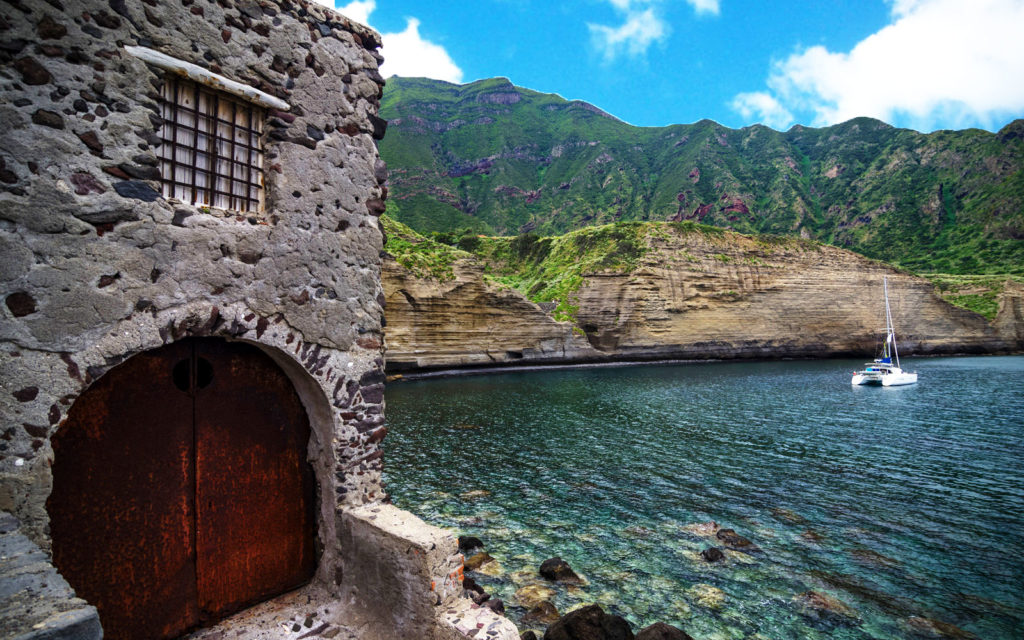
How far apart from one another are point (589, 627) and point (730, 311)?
62.8m

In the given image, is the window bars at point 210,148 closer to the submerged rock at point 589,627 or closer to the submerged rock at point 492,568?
the submerged rock at point 589,627

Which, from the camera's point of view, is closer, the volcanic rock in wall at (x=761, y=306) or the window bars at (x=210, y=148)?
the window bars at (x=210, y=148)

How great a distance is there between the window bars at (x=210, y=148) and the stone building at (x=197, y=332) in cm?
2

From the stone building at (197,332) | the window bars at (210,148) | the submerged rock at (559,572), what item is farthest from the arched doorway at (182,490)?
the submerged rock at (559,572)

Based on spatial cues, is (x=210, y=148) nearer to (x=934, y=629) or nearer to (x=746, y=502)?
(x=934, y=629)

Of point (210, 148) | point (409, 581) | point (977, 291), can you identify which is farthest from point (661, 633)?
point (977, 291)

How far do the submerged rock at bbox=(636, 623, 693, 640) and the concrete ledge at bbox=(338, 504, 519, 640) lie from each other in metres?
4.06

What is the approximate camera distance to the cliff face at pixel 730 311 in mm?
53406

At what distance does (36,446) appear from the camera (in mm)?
3410

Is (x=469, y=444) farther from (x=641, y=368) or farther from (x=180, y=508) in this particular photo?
(x=641, y=368)

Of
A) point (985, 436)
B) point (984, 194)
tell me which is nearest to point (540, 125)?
point (984, 194)

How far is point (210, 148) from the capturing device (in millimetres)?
4730

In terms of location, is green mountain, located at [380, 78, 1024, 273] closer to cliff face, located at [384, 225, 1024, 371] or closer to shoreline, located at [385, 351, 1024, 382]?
cliff face, located at [384, 225, 1024, 371]

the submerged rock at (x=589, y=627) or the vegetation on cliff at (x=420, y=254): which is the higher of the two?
the vegetation on cliff at (x=420, y=254)
